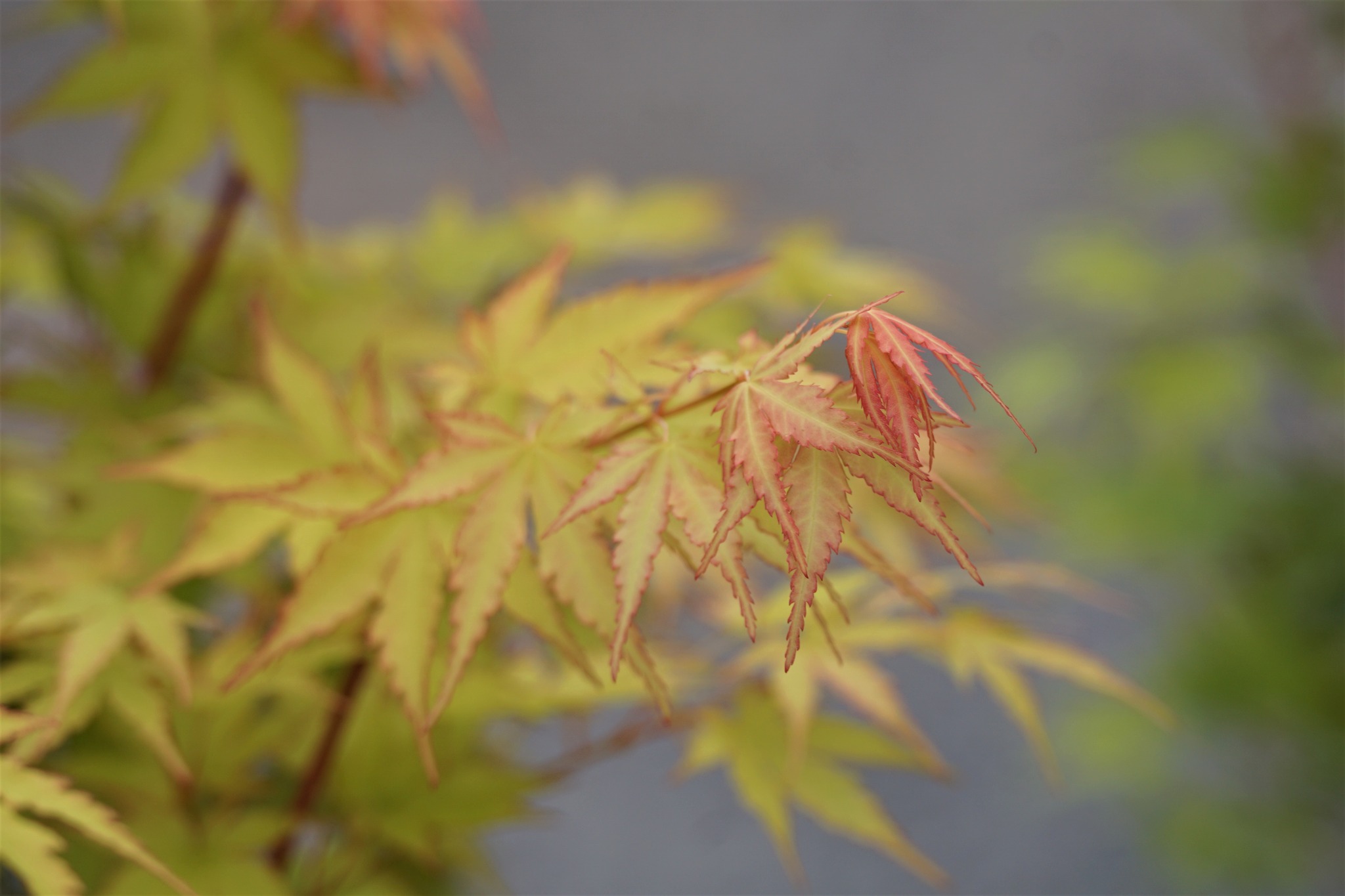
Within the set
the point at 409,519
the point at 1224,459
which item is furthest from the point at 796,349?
the point at 1224,459

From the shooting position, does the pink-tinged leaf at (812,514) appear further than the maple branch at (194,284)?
No

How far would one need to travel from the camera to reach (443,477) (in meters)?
0.33

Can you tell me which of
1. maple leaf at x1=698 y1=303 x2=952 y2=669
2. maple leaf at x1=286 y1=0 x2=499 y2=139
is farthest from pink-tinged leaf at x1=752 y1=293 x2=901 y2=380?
maple leaf at x1=286 y1=0 x2=499 y2=139

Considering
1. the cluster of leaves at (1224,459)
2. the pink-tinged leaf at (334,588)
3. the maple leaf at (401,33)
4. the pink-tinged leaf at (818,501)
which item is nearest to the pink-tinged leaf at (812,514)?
the pink-tinged leaf at (818,501)

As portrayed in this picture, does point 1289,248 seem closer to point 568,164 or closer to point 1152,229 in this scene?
point 1152,229

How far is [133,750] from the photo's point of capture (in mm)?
463

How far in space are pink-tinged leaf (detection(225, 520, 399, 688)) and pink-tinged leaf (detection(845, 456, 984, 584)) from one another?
0.51ft

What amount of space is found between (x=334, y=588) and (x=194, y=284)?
10.6 inches

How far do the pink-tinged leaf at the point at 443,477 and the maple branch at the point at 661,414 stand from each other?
27 millimetres

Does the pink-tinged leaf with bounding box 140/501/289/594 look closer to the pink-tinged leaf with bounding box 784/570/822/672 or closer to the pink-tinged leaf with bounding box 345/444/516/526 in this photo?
the pink-tinged leaf with bounding box 345/444/516/526

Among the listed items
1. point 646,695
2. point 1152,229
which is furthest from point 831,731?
point 1152,229

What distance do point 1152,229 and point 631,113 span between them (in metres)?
1.21

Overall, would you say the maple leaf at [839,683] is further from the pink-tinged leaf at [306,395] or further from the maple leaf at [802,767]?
the pink-tinged leaf at [306,395]

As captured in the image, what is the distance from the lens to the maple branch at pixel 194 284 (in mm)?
551
